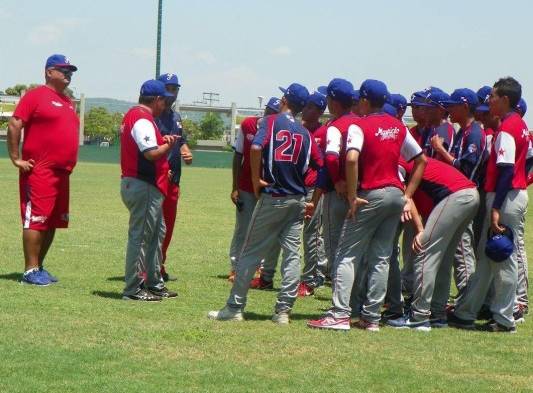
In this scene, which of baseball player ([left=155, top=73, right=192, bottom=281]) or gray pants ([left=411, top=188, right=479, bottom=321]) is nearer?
gray pants ([left=411, top=188, right=479, bottom=321])

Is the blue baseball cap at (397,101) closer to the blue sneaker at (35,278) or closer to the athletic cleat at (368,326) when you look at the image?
the athletic cleat at (368,326)

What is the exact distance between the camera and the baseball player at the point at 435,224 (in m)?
8.12

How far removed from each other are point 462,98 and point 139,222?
317 centimetres

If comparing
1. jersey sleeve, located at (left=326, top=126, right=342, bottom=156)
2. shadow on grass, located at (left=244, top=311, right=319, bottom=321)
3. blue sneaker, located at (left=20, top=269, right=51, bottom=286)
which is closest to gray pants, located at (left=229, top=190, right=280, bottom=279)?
shadow on grass, located at (left=244, top=311, right=319, bottom=321)

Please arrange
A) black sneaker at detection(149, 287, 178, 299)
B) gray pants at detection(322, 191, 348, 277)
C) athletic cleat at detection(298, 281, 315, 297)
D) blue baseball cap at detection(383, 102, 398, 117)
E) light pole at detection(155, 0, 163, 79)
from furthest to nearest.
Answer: light pole at detection(155, 0, 163, 79) → athletic cleat at detection(298, 281, 315, 297) → black sneaker at detection(149, 287, 178, 299) → blue baseball cap at detection(383, 102, 398, 117) → gray pants at detection(322, 191, 348, 277)

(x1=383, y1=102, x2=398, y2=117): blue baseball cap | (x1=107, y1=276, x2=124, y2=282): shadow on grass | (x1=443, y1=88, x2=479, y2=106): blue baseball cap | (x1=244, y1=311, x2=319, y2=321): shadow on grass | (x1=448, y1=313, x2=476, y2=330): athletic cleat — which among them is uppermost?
(x1=443, y1=88, x2=479, y2=106): blue baseball cap

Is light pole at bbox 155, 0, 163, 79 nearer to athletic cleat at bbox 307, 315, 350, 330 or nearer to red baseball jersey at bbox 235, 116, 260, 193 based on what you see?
red baseball jersey at bbox 235, 116, 260, 193

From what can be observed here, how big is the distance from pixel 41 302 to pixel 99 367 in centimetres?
257

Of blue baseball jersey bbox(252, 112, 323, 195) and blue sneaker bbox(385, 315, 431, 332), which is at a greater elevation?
blue baseball jersey bbox(252, 112, 323, 195)

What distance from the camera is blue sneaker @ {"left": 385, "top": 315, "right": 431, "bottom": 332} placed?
8234 millimetres

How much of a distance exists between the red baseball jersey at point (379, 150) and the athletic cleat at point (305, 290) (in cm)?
264

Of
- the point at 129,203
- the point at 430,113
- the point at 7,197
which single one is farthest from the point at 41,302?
the point at 7,197

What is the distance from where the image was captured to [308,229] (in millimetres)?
10727

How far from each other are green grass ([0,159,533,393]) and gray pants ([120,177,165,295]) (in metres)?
0.36
